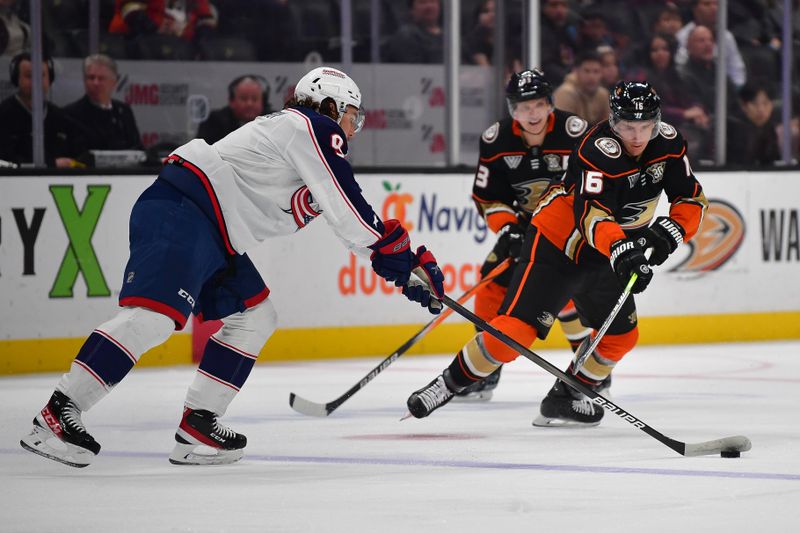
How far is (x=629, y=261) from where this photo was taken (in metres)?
3.97

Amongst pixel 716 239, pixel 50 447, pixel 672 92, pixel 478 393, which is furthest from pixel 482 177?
pixel 672 92

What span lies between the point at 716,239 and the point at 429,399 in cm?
333

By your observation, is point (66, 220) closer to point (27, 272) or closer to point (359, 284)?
point (27, 272)

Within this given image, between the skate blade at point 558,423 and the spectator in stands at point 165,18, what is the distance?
Result: 2944 millimetres

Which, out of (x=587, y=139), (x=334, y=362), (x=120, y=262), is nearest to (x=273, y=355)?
(x=334, y=362)

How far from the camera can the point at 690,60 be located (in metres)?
7.70

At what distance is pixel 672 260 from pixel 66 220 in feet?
9.79

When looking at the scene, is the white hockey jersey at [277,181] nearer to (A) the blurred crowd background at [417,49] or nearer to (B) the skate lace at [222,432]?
(B) the skate lace at [222,432]

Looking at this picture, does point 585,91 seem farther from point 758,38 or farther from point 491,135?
point 491,135

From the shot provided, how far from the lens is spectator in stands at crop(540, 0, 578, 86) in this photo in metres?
7.28

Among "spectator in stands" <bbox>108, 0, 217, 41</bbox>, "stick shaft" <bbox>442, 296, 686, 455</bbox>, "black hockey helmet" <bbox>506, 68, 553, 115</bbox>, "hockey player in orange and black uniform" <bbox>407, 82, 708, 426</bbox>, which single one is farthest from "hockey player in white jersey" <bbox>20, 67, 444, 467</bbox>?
"spectator in stands" <bbox>108, 0, 217, 41</bbox>

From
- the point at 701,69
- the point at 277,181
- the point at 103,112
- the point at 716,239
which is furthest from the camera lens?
the point at 701,69

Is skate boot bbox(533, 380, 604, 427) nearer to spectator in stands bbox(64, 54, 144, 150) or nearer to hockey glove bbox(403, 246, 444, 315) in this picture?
hockey glove bbox(403, 246, 444, 315)

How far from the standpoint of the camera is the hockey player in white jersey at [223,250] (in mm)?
3391
